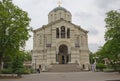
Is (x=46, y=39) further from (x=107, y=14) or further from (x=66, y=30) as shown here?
(x=107, y=14)

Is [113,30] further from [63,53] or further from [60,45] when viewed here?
[63,53]

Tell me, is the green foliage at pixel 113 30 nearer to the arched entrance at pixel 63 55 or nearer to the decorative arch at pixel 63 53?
the decorative arch at pixel 63 53

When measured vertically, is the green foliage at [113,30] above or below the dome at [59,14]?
below

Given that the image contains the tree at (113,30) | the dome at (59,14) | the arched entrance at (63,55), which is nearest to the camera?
the tree at (113,30)

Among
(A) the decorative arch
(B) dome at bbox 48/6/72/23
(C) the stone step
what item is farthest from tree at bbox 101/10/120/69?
(B) dome at bbox 48/6/72/23

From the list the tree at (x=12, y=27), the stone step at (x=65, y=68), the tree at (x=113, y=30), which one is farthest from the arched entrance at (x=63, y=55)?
the tree at (x=12, y=27)

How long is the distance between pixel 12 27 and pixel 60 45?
3283cm

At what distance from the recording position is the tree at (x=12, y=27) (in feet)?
104

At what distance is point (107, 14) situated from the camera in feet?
124

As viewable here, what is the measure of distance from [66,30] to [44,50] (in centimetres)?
826

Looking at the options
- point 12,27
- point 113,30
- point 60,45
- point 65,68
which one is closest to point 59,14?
point 60,45

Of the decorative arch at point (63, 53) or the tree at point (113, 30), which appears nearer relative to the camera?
the tree at point (113, 30)

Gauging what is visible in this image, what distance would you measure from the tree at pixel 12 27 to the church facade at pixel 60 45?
2915cm

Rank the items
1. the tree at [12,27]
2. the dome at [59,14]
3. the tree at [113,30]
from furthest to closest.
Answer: the dome at [59,14] < the tree at [113,30] < the tree at [12,27]
